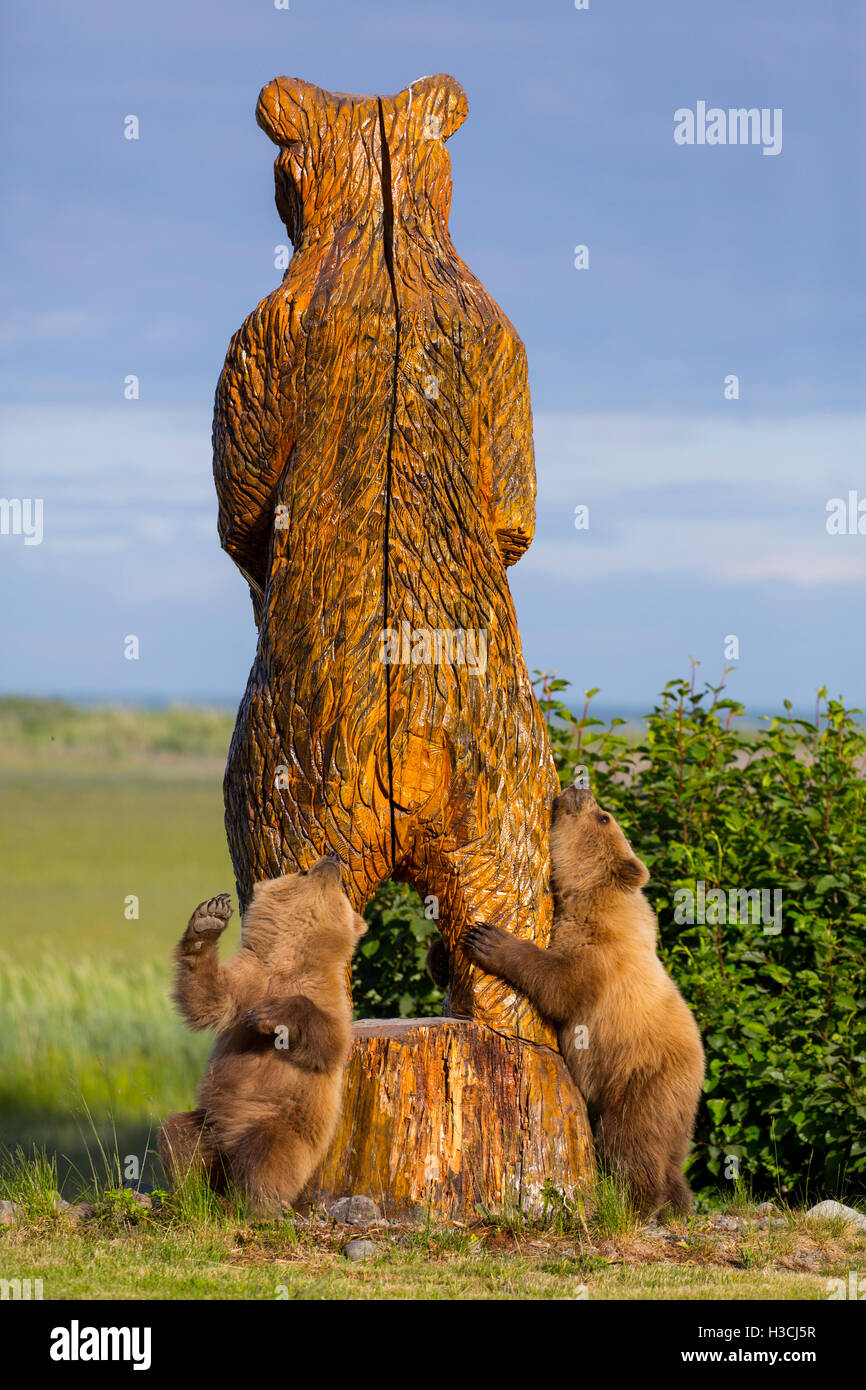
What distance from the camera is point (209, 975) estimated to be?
5.37 metres

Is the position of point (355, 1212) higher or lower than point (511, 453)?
lower

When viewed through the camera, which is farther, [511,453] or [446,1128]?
[511,453]

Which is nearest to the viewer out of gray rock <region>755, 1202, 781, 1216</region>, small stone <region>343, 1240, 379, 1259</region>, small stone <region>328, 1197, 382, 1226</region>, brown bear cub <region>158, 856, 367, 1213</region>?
small stone <region>343, 1240, 379, 1259</region>

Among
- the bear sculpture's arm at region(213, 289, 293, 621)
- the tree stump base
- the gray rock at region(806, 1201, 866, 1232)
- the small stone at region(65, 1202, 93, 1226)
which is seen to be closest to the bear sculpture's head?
the bear sculpture's arm at region(213, 289, 293, 621)

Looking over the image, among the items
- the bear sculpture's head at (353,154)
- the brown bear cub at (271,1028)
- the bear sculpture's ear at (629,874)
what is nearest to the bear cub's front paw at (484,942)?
the brown bear cub at (271,1028)

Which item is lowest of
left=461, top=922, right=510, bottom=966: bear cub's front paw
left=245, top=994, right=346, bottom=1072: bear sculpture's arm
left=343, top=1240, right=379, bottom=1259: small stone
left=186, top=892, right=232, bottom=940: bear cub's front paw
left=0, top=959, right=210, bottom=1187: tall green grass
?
left=0, top=959, right=210, bottom=1187: tall green grass

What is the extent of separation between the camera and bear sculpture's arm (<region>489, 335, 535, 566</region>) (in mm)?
5992

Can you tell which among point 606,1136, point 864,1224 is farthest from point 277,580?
point 864,1224

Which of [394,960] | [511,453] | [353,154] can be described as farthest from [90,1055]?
[353,154]

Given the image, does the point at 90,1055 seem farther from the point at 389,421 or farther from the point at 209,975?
the point at 389,421

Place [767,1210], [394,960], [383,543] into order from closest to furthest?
[383,543]
[767,1210]
[394,960]

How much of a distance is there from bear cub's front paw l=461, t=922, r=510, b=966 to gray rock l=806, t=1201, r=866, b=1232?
6.68 feet

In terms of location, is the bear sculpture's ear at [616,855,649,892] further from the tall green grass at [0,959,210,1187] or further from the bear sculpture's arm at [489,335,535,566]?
the tall green grass at [0,959,210,1187]

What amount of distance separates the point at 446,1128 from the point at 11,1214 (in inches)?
74.2
